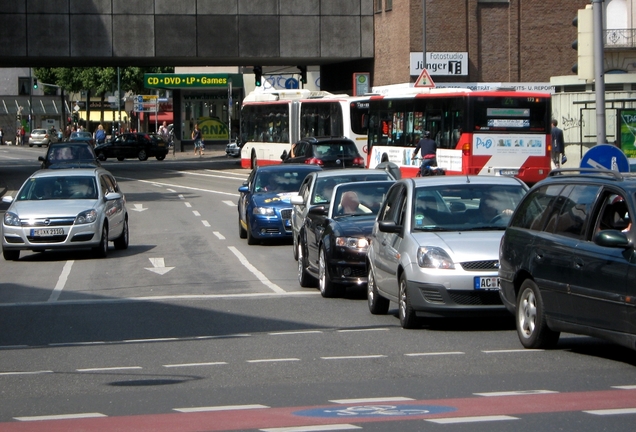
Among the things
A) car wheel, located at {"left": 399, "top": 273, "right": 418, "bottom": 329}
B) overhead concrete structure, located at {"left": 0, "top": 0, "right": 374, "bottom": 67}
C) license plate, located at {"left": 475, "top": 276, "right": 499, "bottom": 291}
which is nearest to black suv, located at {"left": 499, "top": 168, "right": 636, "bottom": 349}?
license plate, located at {"left": 475, "top": 276, "right": 499, "bottom": 291}

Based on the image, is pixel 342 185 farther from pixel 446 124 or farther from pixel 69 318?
pixel 446 124

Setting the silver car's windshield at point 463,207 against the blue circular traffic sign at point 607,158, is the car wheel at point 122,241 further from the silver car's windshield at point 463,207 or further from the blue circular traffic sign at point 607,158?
the silver car's windshield at point 463,207

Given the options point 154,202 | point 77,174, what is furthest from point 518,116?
point 77,174

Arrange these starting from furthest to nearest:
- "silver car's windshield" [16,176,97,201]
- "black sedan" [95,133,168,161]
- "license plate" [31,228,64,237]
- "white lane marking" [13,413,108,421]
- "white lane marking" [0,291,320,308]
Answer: "black sedan" [95,133,168,161]
"silver car's windshield" [16,176,97,201]
"license plate" [31,228,64,237]
"white lane marking" [0,291,320,308]
"white lane marking" [13,413,108,421]

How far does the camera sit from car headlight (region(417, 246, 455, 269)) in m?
11.0

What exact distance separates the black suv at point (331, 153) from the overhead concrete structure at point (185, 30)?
17.2m

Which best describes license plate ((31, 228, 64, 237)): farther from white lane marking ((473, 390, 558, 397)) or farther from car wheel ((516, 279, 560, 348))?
white lane marking ((473, 390, 558, 397))

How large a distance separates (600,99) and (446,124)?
15.4 m

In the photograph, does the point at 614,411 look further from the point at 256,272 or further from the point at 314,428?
the point at 256,272

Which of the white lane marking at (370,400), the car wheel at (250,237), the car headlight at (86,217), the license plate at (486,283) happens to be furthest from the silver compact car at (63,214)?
the white lane marking at (370,400)

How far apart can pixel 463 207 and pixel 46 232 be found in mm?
9815

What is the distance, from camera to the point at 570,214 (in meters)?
9.37

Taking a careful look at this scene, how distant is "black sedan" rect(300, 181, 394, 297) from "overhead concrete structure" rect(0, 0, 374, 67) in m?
34.0

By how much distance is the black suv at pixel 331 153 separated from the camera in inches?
1273
